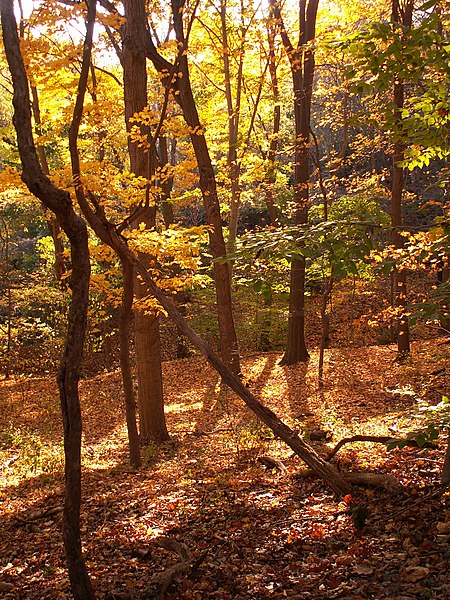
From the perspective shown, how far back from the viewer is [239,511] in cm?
559

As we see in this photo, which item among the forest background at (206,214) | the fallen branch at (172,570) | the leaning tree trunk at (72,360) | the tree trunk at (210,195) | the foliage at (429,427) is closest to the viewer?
the foliage at (429,427)

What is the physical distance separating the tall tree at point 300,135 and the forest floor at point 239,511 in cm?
274

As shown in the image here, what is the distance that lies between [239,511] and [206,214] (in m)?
6.93

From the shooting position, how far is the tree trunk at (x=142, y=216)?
26.1 feet

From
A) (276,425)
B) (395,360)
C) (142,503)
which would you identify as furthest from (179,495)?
(395,360)

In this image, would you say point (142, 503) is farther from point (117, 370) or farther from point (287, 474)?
point (117, 370)

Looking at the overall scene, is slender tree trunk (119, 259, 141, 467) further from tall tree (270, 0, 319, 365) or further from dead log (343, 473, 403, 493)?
tall tree (270, 0, 319, 365)

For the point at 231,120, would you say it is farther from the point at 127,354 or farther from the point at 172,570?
the point at 172,570

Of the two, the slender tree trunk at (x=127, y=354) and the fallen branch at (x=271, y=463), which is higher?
the slender tree trunk at (x=127, y=354)

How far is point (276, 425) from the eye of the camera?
5.55m

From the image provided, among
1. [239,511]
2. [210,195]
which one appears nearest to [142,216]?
[210,195]

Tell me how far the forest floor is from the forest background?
0.93ft

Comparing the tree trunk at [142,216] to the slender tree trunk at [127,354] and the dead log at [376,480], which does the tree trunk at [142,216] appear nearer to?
the slender tree trunk at [127,354]

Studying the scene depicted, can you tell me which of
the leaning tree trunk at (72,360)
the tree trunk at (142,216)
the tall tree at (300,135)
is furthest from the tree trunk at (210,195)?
the leaning tree trunk at (72,360)
